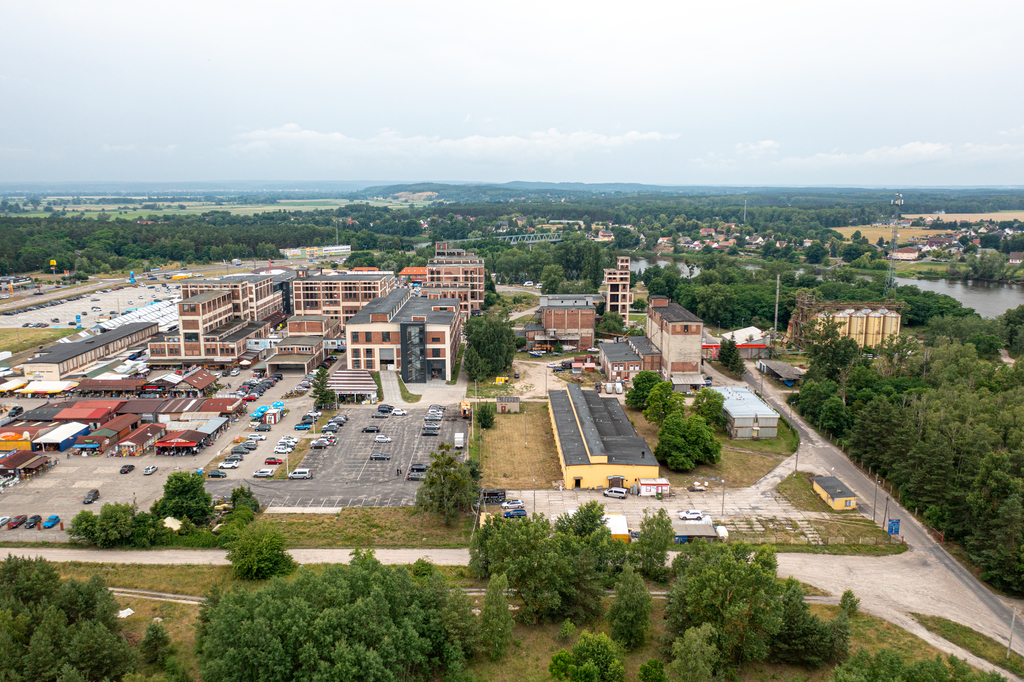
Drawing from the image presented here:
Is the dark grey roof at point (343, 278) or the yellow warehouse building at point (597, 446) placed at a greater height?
the dark grey roof at point (343, 278)

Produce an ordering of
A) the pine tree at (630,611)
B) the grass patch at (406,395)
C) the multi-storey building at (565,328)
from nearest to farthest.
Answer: the pine tree at (630,611), the grass patch at (406,395), the multi-storey building at (565,328)

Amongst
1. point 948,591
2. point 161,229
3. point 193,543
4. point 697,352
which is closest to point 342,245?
point 161,229

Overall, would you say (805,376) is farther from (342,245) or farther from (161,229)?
(161,229)

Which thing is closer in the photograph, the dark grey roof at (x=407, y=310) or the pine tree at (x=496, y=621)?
the pine tree at (x=496, y=621)

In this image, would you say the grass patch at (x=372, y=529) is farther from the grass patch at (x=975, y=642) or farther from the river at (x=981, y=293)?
the river at (x=981, y=293)

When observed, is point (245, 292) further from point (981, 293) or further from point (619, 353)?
point (981, 293)

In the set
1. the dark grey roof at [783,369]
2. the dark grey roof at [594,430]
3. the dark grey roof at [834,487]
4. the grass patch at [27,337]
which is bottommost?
the dark grey roof at [834,487]

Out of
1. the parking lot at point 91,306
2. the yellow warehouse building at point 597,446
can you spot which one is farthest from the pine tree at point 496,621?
the parking lot at point 91,306

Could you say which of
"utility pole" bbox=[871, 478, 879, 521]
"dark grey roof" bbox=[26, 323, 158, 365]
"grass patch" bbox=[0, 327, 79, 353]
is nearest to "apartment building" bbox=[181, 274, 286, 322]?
"dark grey roof" bbox=[26, 323, 158, 365]
